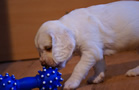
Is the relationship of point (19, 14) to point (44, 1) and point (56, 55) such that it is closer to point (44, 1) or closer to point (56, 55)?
point (44, 1)

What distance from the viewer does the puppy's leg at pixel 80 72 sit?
4.20 ft

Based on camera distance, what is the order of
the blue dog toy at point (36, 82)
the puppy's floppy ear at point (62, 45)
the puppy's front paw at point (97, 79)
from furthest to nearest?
the puppy's front paw at point (97, 79)
the puppy's floppy ear at point (62, 45)
the blue dog toy at point (36, 82)

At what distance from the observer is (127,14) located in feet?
4.82

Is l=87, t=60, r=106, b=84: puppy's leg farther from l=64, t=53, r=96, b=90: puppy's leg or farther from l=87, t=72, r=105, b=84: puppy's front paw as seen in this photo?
l=64, t=53, r=96, b=90: puppy's leg

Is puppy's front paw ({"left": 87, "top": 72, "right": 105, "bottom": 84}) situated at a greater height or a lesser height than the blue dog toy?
lesser

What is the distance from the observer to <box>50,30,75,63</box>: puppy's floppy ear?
49.3 inches

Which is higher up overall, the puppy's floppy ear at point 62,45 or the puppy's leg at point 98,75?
the puppy's floppy ear at point 62,45

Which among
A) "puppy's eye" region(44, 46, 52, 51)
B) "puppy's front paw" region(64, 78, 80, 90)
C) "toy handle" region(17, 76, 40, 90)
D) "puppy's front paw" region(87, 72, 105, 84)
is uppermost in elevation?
"puppy's eye" region(44, 46, 52, 51)

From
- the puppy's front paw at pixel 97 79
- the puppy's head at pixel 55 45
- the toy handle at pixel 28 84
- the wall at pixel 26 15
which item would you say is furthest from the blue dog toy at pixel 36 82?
the wall at pixel 26 15

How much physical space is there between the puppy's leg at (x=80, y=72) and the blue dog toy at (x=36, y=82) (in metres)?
0.15

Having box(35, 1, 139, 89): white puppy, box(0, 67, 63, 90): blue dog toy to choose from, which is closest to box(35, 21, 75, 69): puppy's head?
box(35, 1, 139, 89): white puppy

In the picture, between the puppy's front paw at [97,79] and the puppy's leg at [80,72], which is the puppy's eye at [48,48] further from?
the puppy's front paw at [97,79]

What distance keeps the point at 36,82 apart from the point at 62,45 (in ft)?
0.93

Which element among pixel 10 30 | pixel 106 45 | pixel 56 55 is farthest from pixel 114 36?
pixel 10 30
